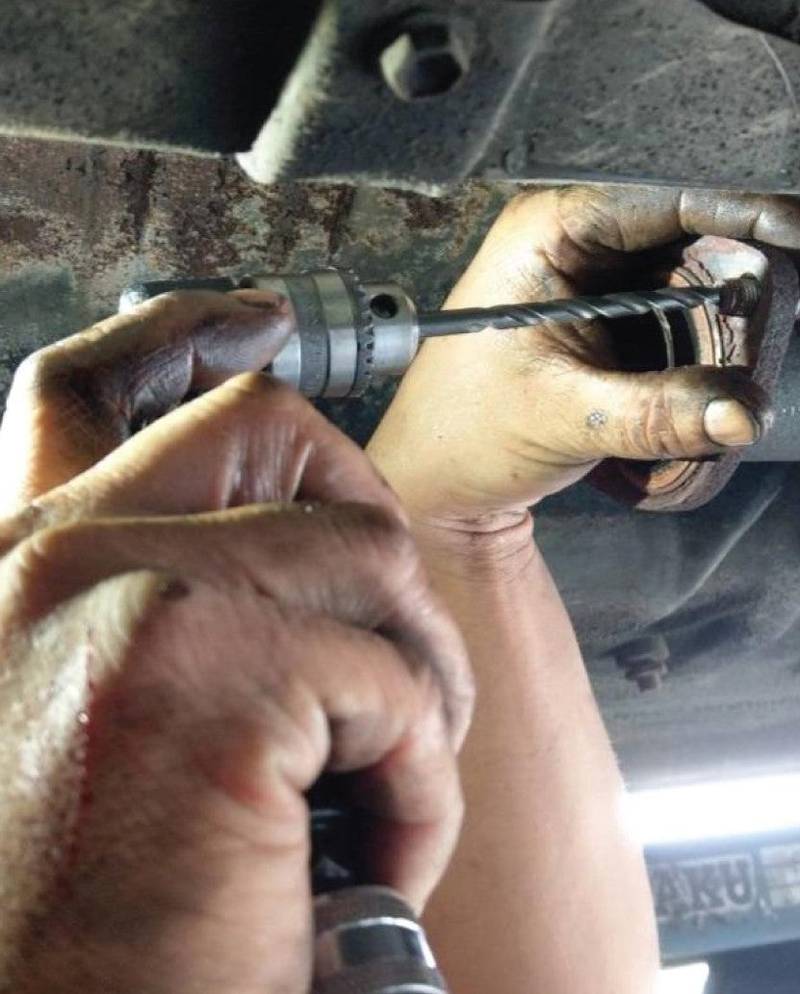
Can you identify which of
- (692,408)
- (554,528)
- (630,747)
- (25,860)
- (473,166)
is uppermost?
(473,166)

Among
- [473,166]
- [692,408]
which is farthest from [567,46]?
[692,408]

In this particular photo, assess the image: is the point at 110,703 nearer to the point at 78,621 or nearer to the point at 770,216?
the point at 78,621

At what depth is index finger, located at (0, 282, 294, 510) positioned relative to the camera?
62 cm

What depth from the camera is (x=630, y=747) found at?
1568 mm

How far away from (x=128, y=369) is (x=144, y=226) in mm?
459

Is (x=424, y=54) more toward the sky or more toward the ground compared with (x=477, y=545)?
more toward the sky

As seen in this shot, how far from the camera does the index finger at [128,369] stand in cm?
62

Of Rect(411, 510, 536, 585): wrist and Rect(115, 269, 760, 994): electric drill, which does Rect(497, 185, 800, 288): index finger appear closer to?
Rect(115, 269, 760, 994): electric drill

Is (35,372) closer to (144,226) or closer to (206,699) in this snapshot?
(206,699)

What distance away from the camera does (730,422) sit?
34.9 inches

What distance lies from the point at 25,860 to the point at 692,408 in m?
0.63

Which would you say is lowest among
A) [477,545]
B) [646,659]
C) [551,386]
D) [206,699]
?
[646,659]

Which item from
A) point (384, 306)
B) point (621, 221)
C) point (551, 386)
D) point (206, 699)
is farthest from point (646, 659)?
point (206, 699)

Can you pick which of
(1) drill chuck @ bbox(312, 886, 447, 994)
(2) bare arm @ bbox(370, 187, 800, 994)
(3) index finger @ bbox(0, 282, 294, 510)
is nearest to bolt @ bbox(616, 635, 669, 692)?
(2) bare arm @ bbox(370, 187, 800, 994)
